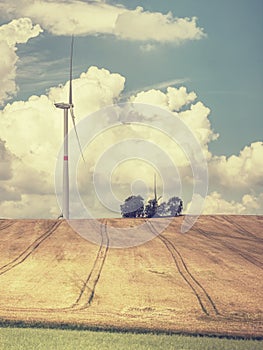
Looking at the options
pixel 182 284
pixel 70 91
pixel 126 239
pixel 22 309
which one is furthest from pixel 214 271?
pixel 70 91

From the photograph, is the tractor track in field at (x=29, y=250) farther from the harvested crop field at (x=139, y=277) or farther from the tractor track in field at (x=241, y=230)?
the tractor track in field at (x=241, y=230)

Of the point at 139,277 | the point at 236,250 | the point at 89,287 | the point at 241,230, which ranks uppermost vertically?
the point at 241,230

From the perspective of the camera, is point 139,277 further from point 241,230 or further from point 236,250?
point 241,230

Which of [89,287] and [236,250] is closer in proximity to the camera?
[89,287]

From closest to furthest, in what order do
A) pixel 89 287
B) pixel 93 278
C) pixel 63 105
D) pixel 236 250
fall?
pixel 89 287 < pixel 93 278 < pixel 236 250 < pixel 63 105

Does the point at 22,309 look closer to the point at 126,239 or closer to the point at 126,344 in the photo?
the point at 126,344

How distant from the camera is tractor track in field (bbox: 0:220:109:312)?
146ft

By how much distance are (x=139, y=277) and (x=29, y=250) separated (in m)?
15.1

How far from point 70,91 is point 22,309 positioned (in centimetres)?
4799

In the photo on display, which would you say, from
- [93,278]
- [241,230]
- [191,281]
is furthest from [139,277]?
[241,230]

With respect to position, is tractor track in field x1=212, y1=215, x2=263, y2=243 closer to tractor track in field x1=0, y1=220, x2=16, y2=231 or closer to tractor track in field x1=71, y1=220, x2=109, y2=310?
tractor track in field x1=71, y1=220, x2=109, y2=310

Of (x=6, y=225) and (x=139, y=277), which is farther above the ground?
(x=6, y=225)

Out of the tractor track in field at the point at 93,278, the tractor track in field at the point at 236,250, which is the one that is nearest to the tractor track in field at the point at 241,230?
the tractor track in field at the point at 236,250

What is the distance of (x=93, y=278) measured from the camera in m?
53.6
